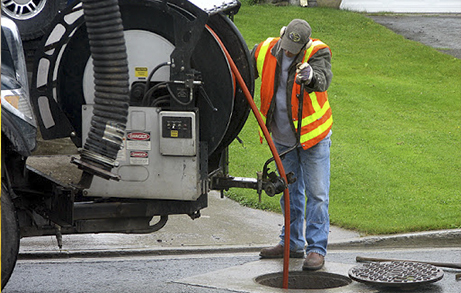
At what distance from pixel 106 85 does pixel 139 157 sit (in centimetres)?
65

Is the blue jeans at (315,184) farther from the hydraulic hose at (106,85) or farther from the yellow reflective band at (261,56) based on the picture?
the hydraulic hose at (106,85)

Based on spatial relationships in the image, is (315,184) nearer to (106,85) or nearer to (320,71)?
(320,71)

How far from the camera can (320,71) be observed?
17.8ft

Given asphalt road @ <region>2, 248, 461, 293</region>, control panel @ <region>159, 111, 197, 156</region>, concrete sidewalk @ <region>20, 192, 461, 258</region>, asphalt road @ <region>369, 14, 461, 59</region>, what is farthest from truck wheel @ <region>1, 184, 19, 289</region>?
asphalt road @ <region>369, 14, 461, 59</region>

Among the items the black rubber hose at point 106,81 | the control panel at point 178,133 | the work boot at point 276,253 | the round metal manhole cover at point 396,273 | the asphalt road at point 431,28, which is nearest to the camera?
the black rubber hose at point 106,81

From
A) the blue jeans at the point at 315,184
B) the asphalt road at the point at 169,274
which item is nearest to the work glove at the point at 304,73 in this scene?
the blue jeans at the point at 315,184

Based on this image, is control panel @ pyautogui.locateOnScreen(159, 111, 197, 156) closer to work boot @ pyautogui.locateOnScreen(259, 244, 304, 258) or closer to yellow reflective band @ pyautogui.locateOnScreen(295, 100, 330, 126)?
yellow reflective band @ pyautogui.locateOnScreen(295, 100, 330, 126)

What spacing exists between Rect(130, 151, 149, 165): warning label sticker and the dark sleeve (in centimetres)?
141

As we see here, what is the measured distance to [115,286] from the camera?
5.33m

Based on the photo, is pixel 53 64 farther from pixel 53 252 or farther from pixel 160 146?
pixel 53 252

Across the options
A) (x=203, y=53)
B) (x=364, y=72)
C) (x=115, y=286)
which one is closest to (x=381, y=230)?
(x=115, y=286)

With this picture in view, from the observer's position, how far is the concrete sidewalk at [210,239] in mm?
6477

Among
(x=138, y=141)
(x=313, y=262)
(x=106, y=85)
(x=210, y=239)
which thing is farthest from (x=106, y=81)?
(x=210, y=239)

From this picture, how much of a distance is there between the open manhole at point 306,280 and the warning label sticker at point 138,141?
1427 mm
